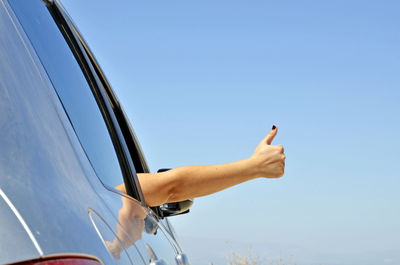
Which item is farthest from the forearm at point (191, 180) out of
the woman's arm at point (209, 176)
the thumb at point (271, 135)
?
the thumb at point (271, 135)

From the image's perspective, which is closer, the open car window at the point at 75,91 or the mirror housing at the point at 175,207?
the open car window at the point at 75,91

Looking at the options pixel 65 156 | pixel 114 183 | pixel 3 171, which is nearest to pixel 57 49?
pixel 114 183

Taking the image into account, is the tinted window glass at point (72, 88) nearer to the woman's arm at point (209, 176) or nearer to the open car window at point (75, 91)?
the open car window at point (75, 91)

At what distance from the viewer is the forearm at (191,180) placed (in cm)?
243

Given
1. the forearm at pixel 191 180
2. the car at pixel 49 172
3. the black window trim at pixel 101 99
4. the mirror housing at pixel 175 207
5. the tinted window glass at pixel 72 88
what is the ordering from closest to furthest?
the car at pixel 49 172 → the tinted window glass at pixel 72 88 → the black window trim at pixel 101 99 → the forearm at pixel 191 180 → the mirror housing at pixel 175 207

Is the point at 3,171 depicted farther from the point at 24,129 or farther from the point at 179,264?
the point at 179,264

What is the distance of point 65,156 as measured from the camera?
100cm

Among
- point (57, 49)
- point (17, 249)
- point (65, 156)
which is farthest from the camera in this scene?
point (57, 49)

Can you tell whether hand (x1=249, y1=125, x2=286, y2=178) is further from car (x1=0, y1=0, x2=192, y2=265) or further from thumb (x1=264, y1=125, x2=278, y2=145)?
car (x1=0, y1=0, x2=192, y2=265)

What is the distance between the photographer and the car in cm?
74

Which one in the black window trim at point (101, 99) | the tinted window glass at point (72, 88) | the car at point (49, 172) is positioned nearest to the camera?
the car at point (49, 172)

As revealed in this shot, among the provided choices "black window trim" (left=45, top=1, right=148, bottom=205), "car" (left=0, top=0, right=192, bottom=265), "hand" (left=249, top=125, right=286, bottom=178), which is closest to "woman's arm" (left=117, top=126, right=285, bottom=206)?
"hand" (left=249, top=125, right=286, bottom=178)

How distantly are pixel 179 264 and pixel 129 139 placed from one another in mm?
1035

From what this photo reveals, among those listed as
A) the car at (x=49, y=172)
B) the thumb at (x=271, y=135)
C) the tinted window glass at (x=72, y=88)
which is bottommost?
the car at (x=49, y=172)
